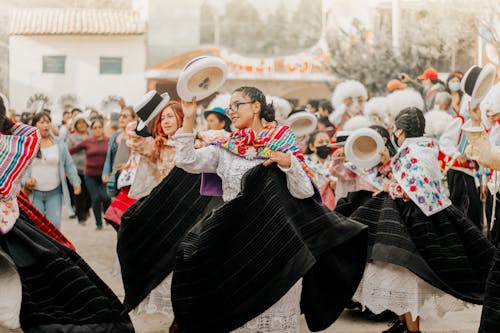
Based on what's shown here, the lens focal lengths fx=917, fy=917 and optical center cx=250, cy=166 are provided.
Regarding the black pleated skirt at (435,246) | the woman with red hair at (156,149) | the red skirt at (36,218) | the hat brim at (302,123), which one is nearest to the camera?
the red skirt at (36,218)

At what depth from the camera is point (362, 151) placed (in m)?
7.93

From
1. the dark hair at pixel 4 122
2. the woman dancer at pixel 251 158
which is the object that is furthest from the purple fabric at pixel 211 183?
the dark hair at pixel 4 122

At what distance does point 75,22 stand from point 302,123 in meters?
28.0

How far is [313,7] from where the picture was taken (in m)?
38.8

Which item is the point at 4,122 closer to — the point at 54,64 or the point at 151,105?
the point at 151,105

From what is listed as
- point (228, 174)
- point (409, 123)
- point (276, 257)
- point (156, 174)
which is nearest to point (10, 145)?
point (228, 174)

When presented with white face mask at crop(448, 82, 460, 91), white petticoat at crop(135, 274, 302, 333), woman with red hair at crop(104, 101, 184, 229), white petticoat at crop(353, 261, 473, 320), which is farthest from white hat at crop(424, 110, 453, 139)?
white petticoat at crop(135, 274, 302, 333)

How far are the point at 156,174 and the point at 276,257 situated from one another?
9.48 ft

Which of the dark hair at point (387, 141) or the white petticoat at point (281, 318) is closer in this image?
the white petticoat at point (281, 318)

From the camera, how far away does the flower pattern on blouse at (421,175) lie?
707 centimetres

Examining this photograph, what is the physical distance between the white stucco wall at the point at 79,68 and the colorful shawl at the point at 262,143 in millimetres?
30932

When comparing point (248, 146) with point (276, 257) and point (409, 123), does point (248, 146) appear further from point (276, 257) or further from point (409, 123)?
point (409, 123)

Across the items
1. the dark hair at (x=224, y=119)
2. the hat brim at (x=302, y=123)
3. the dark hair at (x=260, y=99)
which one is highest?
the dark hair at (x=260, y=99)

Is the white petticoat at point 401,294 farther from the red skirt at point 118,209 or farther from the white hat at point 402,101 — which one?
the white hat at point 402,101
